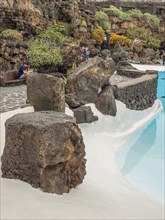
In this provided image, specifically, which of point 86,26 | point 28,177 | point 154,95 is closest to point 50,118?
point 28,177

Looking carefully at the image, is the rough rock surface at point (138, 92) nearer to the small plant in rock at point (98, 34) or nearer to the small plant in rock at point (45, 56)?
the small plant in rock at point (45, 56)

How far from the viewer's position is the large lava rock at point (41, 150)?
15.6 feet

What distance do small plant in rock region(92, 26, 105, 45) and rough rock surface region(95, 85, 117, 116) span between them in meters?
19.5

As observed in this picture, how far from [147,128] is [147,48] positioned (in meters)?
22.2

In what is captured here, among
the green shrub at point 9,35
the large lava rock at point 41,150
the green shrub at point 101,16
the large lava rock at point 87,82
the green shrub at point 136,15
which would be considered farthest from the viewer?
the green shrub at point 136,15

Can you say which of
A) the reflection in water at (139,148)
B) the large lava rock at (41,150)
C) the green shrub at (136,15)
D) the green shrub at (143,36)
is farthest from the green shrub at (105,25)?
the large lava rock at (41,150)

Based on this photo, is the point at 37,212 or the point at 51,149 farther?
the point at 51,149

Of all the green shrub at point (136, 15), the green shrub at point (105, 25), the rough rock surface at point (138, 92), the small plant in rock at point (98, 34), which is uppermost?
the green shrub at point (136, 15)

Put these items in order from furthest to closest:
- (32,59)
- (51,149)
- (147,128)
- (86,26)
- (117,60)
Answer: (86,26) < (117,60) < (32,59) < (147,128) < (51,149)

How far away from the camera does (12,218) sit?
164 inches

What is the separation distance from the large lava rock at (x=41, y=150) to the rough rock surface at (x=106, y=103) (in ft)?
18.6

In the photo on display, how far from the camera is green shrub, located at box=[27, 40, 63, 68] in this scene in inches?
560

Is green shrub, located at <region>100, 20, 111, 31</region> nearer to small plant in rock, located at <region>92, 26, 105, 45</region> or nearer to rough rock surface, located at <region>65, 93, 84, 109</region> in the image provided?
small plant in rock, located at <region>92, 26, 105, 45</region>

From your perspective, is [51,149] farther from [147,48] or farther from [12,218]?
[147,48]
